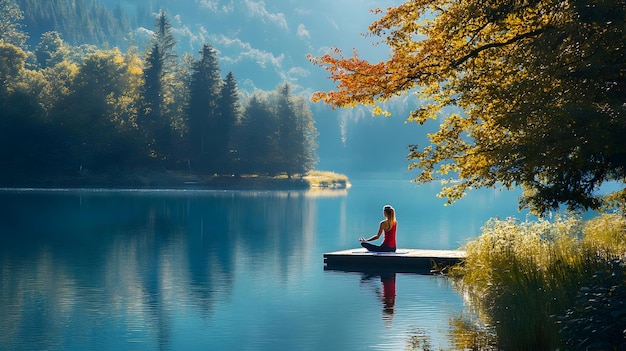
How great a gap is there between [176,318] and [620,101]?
11480mm

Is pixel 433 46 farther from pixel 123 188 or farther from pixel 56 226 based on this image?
pixel 123 188

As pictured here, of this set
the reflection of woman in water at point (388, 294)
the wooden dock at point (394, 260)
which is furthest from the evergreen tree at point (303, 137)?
the reflection of woman in water at point (388, 294)

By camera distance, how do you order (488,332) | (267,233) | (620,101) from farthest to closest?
1. (267,233)
2. (488,332)
3. (620,101)

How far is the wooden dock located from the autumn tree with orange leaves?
9.77 metres

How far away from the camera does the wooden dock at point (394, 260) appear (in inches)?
1151

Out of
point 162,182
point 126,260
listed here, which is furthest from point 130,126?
point 126,260

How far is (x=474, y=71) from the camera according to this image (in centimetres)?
1841

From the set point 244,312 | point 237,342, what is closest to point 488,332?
point 237,342

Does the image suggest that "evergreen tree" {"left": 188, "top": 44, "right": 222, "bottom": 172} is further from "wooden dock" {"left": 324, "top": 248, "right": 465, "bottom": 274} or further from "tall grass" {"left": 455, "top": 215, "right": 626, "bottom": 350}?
"tall grass" {"left": 455, "top": 215, "right": 626, "bottom": 350}

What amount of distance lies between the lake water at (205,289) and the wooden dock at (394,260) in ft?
2.85

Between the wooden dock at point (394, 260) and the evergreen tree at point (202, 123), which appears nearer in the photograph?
the wooden dock at point (394, 260)

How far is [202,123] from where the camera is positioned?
344 ft

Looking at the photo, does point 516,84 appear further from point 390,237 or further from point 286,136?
point 286,136

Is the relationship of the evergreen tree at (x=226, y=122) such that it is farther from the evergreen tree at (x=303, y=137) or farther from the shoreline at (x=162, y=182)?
the evergreen tree at (x=303, y=137)
